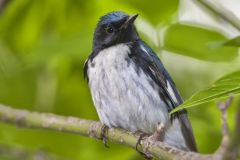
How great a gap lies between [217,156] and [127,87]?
1.82 m

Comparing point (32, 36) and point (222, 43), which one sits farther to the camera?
point (32, 36)

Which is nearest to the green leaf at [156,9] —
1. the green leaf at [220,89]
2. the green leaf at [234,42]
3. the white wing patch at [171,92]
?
the white wing patch at [171,92]

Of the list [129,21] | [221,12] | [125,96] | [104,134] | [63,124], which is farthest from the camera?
[129,21]

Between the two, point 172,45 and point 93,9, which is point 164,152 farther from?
point 93,9

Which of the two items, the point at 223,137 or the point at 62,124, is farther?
the point at 62,124

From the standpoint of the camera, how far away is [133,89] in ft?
10.2

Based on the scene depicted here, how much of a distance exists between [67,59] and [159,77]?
0.56 meters

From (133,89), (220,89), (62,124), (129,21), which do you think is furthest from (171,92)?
(220,89)

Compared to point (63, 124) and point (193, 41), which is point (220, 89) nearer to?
point (193, 41)

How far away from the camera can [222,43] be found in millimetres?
1407

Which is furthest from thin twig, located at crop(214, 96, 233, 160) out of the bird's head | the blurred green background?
the bird's head

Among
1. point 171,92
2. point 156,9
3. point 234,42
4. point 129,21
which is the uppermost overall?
point 234,42

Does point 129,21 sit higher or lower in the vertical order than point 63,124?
higher

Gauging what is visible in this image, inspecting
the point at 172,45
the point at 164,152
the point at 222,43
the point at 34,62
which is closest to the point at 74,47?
the point at 34,62
